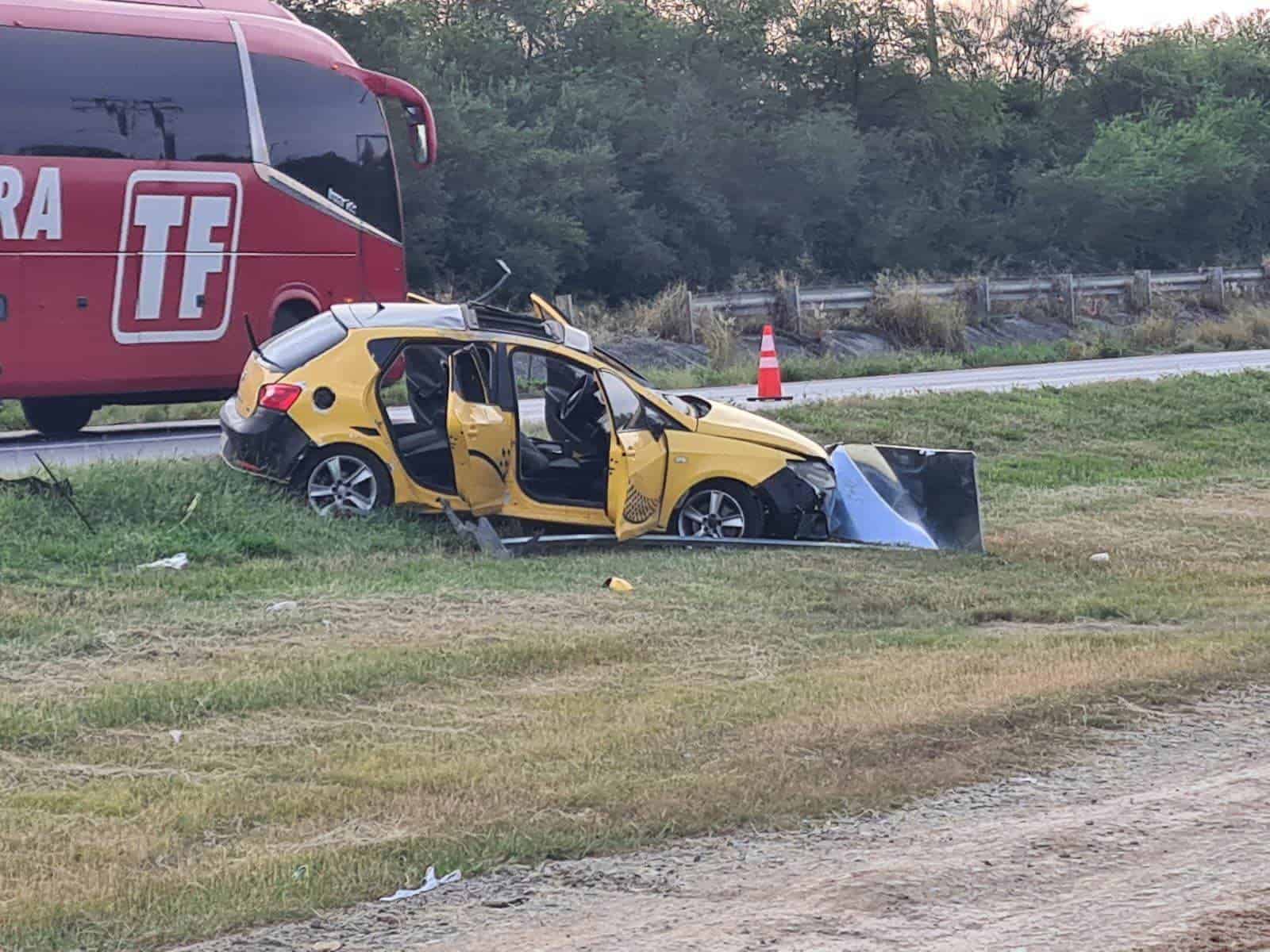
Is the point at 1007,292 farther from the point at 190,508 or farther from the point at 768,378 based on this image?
the point at 190,508

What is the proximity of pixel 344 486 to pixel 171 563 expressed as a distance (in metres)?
1.85

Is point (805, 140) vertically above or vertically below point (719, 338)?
above

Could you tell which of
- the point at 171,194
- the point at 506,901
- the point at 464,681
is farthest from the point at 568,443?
the point at 506,901

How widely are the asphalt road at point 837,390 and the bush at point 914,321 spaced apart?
4.05 metres

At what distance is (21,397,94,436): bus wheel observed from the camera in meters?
17.5

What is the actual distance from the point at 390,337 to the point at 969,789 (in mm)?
6989

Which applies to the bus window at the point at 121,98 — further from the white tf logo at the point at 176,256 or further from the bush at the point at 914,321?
the bush at the point at 914,321

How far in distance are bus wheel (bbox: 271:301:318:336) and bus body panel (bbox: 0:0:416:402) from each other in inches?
1.2

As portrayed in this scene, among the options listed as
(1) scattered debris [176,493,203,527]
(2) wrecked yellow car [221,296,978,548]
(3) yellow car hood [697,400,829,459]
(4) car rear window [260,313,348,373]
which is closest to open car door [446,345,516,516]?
(2) wrecked yellow car [221,296,978,548]

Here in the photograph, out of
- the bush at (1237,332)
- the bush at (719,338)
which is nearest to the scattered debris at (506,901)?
the bush at (719,338)

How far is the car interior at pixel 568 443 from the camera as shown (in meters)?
12.3

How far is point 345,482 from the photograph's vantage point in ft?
39.4

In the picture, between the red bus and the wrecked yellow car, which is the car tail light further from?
the red bus

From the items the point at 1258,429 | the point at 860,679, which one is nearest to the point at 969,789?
the point at 860,679
